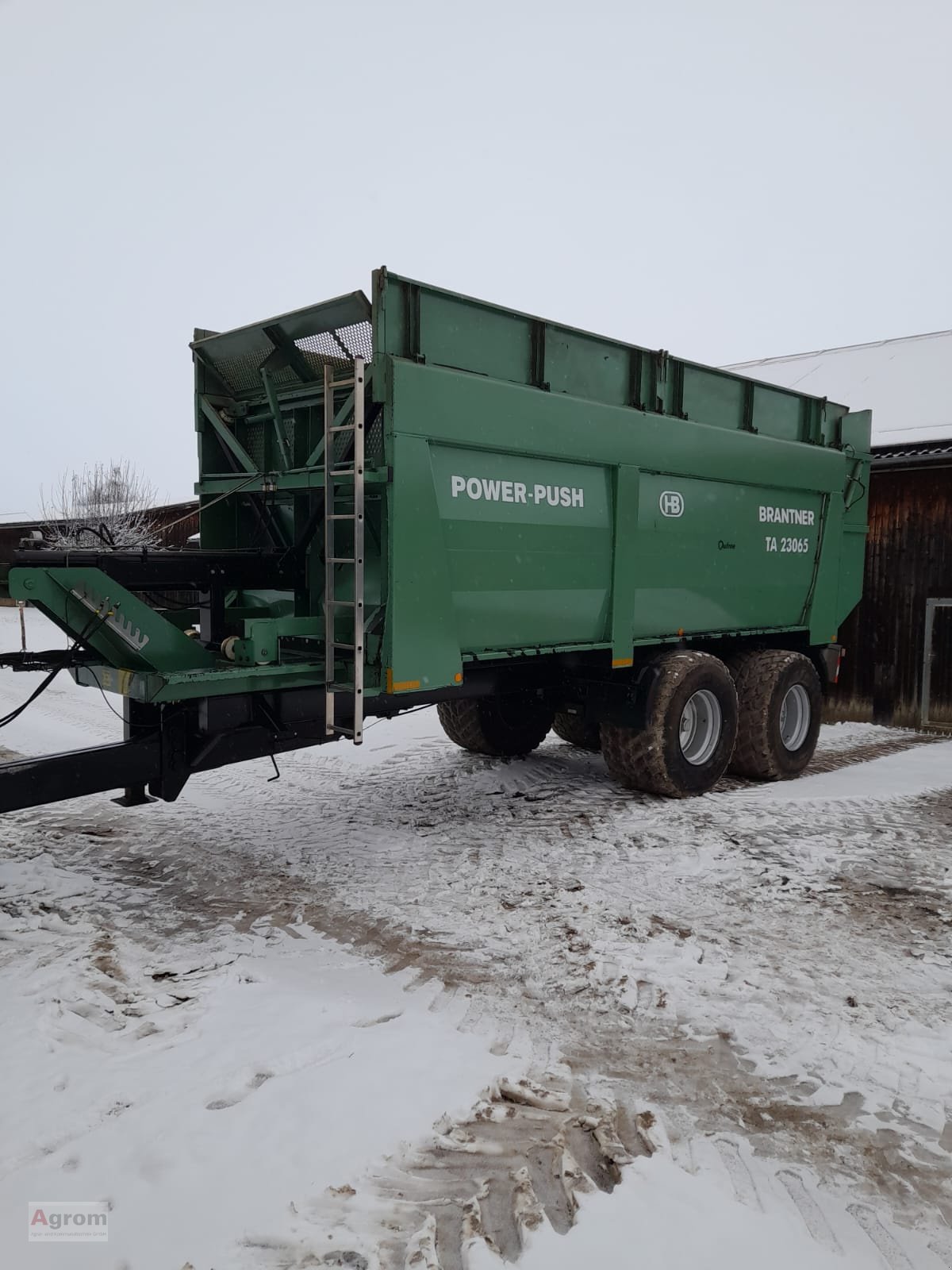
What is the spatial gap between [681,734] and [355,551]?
340 centimetres

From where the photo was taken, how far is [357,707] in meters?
4.78

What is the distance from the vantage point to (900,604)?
37.3 feet

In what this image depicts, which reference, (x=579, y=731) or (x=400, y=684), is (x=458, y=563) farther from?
(x=579, y=731)

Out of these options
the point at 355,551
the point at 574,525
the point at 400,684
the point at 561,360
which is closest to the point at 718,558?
the point at 574,525

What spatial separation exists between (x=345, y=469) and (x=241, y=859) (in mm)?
2467

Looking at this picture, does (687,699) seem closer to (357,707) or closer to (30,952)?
(357,707)

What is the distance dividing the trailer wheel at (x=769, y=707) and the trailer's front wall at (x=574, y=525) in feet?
1.14

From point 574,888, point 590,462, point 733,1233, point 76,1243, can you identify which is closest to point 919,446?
point 590,462

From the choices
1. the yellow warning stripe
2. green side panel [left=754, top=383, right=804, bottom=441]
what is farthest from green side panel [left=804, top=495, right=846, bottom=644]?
the yellow warning stripe

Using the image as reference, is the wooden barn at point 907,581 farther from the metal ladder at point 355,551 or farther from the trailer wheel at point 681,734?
the metal ladder at point 355,551

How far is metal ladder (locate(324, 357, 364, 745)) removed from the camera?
4.73m

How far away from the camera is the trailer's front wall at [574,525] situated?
16.9 feet

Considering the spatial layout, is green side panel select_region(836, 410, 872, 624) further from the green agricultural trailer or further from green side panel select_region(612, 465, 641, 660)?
green side panel select_region(612, 465, 641, 660)

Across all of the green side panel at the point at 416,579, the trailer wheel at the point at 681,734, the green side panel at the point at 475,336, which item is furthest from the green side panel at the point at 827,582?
the green side panel at the point at 416,579
